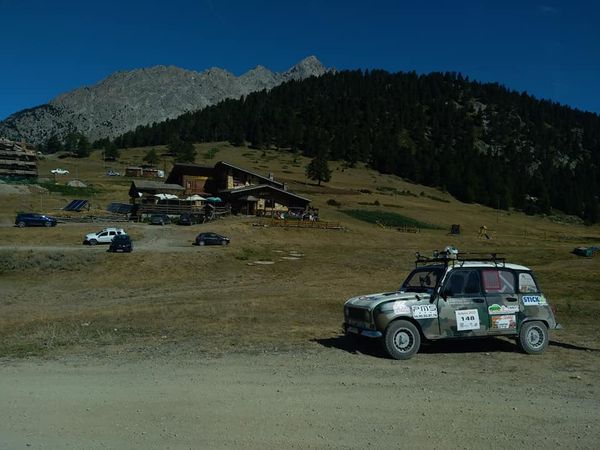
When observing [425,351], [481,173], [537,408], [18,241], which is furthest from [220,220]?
[481,173]

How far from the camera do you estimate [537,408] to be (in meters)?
7.79

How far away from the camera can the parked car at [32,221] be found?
53312 mm

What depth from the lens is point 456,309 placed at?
11805 mm

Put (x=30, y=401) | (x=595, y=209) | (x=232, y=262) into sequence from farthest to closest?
1. (x=595, y=209)
2. (x=232, y=262)
3. (x=30, y=401)

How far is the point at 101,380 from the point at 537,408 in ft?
21.7

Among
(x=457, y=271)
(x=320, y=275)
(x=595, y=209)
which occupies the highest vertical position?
(x=595, y=209)

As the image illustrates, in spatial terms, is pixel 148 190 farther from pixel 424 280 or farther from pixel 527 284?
pixel 527 284

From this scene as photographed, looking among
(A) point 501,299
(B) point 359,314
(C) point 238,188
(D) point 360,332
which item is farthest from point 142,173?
(A) point 501,299

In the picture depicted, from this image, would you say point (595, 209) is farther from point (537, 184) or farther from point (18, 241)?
point (18, 241)

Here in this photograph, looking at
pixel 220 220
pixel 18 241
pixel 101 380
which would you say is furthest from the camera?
pixel 220 220

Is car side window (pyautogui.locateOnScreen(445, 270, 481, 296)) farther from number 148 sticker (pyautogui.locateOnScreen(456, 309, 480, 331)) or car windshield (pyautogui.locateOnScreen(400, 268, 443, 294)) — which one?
number 148 sticker (pyautogui.locateOnScreen(456, 309, 480, 331))

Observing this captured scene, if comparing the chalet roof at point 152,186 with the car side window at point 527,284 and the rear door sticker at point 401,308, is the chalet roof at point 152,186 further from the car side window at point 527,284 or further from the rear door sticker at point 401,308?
the rear door sticker at point 401,308

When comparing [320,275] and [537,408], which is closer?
[537,408]

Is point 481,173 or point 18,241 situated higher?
point 481,173
